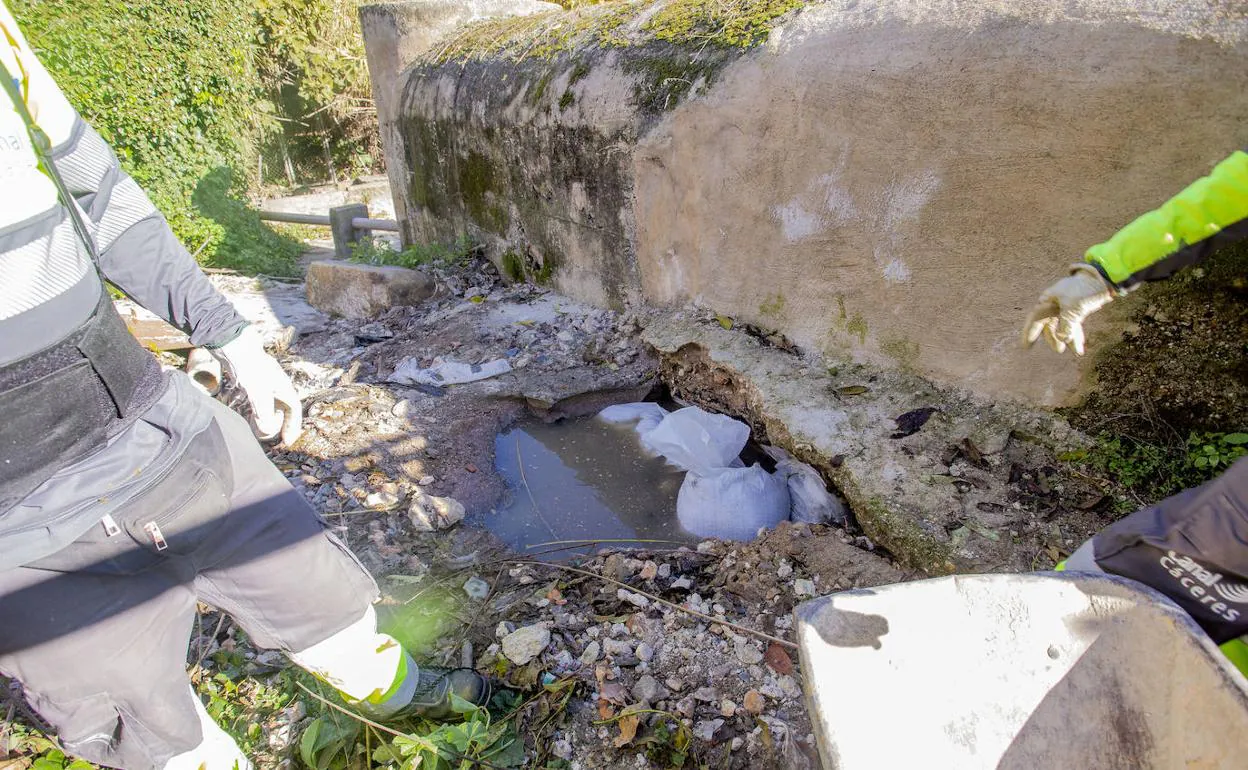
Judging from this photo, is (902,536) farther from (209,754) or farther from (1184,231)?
(209,754)

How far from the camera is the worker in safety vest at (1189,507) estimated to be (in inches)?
45.8

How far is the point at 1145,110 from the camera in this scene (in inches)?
74.0

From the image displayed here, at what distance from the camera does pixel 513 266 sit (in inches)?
191

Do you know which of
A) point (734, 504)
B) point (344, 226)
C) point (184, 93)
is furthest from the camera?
point (184, 93)

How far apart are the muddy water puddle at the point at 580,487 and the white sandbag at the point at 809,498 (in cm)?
43

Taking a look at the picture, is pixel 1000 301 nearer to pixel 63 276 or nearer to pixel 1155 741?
pixel 1155 741

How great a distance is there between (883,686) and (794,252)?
2.12m

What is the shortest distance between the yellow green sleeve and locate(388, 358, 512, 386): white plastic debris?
2.90m

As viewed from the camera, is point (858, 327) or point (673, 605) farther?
point (858, 327)

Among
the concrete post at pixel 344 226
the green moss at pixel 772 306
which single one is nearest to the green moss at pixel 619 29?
the green moss at pixel 772 306

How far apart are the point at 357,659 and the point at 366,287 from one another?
3946 mm

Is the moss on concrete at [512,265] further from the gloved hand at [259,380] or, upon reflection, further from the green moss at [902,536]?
the gloved hand at [259,380]

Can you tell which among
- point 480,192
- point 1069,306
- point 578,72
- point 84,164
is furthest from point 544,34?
point 1069,306

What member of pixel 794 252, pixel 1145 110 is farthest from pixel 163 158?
pixel 1145 110
